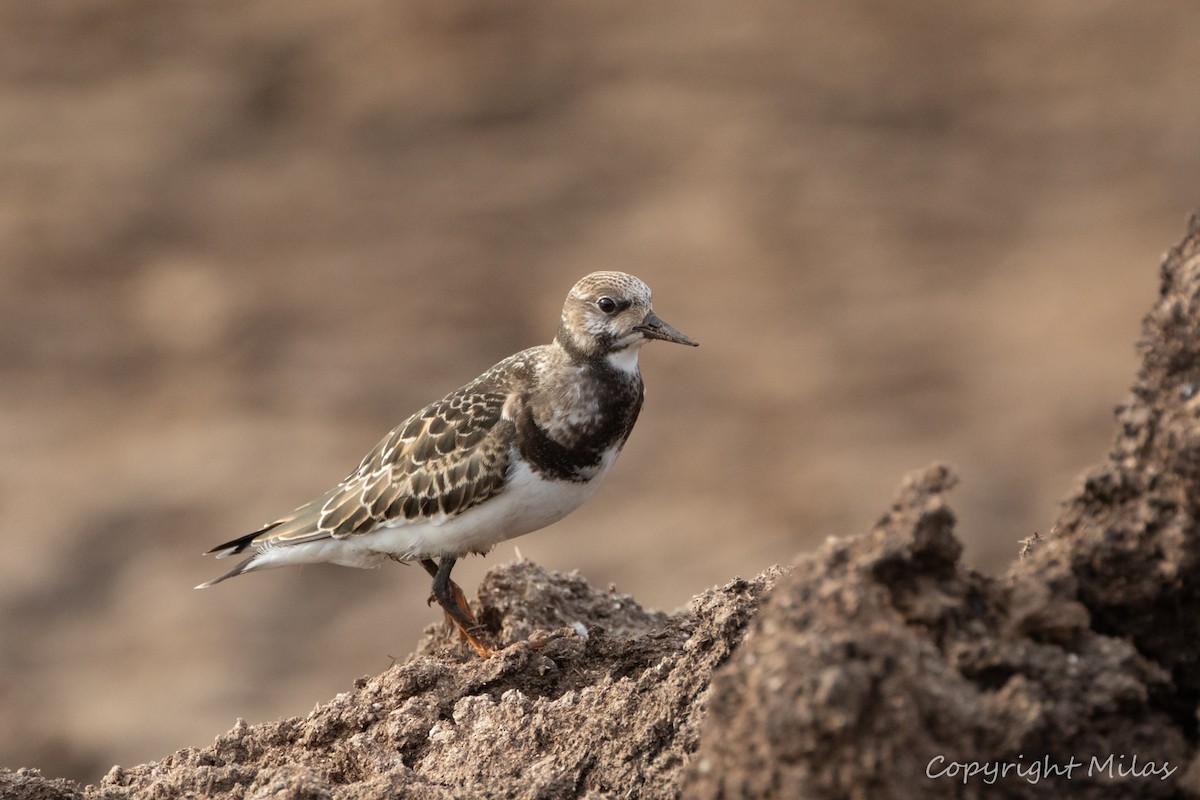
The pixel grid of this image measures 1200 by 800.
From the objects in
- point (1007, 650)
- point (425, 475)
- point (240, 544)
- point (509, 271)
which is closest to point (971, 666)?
point (1007, 650)

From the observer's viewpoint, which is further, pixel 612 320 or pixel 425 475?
pixel 425 475

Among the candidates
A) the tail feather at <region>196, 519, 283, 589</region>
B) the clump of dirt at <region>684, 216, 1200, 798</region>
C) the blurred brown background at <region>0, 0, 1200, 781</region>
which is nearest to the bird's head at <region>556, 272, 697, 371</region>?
the tail feather at <region>196, 519, 283, 589</region>

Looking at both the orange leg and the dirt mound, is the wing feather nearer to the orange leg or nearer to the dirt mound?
the orange leg

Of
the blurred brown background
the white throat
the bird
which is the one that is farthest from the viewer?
the blurred brown background

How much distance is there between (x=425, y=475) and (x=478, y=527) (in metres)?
0.33

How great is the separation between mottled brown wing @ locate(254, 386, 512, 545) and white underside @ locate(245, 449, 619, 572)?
0.15 feet

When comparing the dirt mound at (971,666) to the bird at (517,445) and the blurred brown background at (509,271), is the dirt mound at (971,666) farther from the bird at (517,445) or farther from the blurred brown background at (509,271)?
the blurred brown background at (509,271)

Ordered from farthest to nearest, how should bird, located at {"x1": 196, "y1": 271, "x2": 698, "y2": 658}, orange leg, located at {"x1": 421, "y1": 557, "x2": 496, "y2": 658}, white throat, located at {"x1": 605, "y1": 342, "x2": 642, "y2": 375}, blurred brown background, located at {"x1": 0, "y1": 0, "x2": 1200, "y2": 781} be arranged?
blurred brown background, located at {"x1": 0, "y1": 0, "x2": 1200, "y2": 781} < white throat, located at {"x1": 605, "y1": 342, "x2": 642, "y2": 375} < bird, located at {"x1": 196, "y1": 271, "x2": 698, "y2": 658} < orange leg, located at {"x1": 421, "y1": 557, "x2": 496, "y2": 658}

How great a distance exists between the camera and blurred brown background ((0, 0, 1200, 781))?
12828mm

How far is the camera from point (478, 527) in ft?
20.8

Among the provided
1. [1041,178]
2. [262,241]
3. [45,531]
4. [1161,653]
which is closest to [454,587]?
[1161,653]

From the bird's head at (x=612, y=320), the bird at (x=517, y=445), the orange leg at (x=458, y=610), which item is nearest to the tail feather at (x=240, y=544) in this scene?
the bird at (x=517, y=445)

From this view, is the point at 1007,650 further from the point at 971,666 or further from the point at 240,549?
the point at 240,549

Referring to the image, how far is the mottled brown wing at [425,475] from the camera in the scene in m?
6.25
